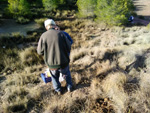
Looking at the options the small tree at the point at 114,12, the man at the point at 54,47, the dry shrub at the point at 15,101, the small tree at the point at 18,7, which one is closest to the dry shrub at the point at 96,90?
the man at the point at 54,47

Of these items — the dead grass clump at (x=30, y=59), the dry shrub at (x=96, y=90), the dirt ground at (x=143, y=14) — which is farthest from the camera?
the dirt ground at (x=143, y=14)

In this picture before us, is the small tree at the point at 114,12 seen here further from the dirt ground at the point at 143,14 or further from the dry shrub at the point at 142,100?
the dry shrub at the point at 142,100

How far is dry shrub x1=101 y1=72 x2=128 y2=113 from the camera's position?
214cm

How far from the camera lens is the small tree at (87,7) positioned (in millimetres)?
12547

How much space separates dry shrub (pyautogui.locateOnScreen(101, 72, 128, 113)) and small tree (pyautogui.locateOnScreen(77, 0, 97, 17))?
11923mm

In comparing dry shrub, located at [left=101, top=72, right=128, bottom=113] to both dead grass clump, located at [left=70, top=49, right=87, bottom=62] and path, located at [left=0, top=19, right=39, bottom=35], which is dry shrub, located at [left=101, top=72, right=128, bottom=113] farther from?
path, located at [left=0, top=19, right=39, bottom=35]

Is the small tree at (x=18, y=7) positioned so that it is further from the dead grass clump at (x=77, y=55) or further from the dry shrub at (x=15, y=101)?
the dry shrub at (x=15, y=101)

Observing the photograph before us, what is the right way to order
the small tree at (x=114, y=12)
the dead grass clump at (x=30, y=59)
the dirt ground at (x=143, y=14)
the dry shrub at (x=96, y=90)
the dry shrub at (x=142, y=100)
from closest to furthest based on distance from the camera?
the dry shrub at (x=142, y=100), the dry shrub at (x=96, y=90), the dead grass clump at (x=30, y=59), the small tree at (x=114, y=12), the dirt ground at (x=143, y=14)

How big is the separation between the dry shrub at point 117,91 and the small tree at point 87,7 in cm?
1192

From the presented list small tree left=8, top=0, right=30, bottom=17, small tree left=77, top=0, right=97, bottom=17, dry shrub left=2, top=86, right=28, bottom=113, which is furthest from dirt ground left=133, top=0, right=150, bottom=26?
dry shrub left=2, top=86, right=28, bottom=113

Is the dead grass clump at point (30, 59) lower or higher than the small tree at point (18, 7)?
lower

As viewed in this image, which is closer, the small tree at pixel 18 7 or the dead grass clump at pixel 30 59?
the dead grass clump at pixel 30 59

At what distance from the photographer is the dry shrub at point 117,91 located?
7.02 ft

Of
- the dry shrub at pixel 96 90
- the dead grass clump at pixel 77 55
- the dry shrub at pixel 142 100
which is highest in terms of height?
the dead grass clump at pixel 77 55
